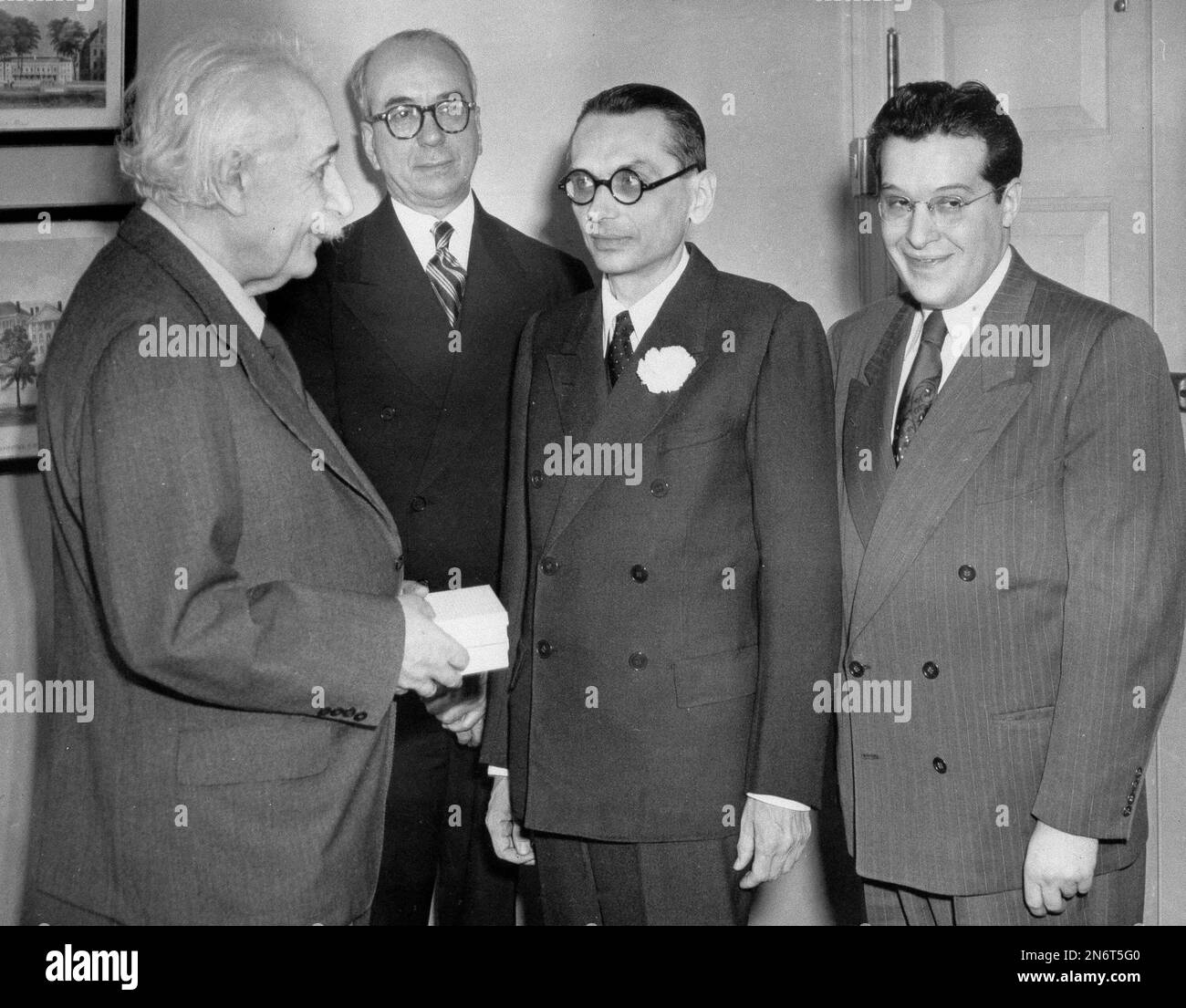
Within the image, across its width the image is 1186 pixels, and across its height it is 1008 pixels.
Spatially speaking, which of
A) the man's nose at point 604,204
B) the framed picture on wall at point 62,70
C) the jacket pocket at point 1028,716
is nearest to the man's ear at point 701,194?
the man's nose at point 604,204

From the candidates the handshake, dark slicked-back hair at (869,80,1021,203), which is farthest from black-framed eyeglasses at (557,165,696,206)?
the handshake

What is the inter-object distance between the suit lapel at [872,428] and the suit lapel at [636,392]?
0.29 m

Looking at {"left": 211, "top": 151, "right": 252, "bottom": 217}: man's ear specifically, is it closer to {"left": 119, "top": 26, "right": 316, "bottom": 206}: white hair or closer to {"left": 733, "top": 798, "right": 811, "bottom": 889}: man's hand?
{"left": 119, "top": 26, "right": 316, "bottom": 206}: white hair

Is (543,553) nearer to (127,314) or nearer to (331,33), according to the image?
(127,314)

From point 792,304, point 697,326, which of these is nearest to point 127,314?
point 697,326

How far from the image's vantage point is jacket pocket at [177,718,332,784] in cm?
175

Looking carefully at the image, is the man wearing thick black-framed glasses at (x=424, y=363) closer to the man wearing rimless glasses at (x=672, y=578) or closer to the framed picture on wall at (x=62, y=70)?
the man wearing rimless glasses at (x=672, y=578)

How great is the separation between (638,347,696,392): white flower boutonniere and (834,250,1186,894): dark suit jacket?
33 centimetres

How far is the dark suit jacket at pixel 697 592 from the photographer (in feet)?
6.43

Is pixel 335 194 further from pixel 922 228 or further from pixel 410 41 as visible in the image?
pixel 922 228

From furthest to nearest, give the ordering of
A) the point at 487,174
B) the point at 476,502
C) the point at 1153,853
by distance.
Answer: the point at 487,174
the point at 1153,853
the point at 476,502

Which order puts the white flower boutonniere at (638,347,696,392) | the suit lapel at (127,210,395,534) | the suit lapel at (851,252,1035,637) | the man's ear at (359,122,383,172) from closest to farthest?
the suit lapel at (127,210,395,534)
the suit lapel at (851,252,1035,637)
the white flower boutonniere at (638,347,696,392)
the man's ear at (359,122,383,172)

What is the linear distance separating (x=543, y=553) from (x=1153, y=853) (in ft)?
5.47

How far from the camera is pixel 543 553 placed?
6.76ft
